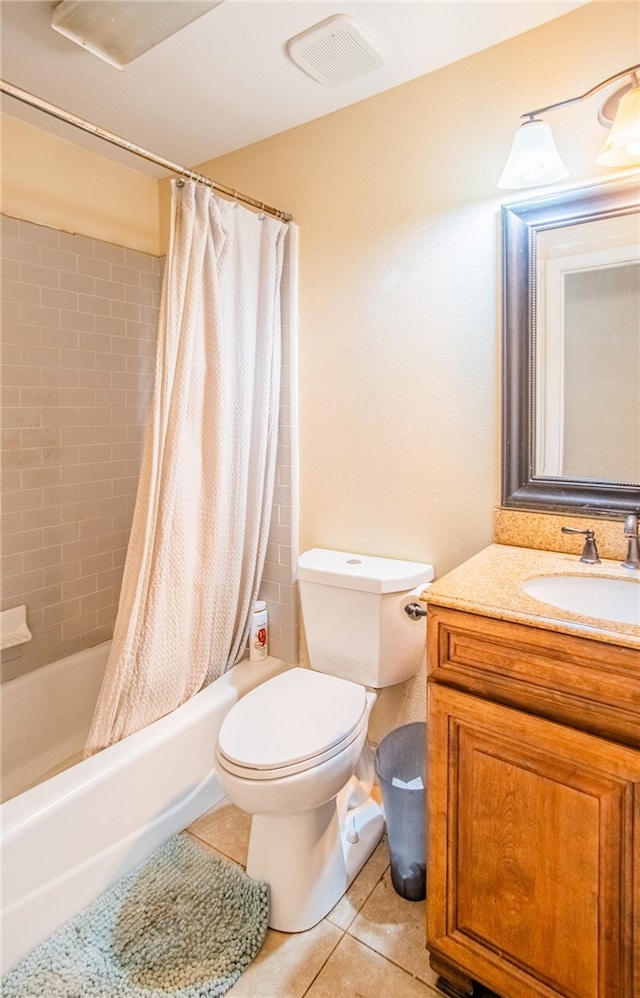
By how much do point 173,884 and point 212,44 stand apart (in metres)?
2.27

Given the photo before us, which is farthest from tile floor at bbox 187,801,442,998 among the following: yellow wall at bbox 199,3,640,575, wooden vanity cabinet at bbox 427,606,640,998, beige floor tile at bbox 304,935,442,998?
yellow wall at bbox 199,3,640,575

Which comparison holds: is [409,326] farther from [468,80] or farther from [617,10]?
[617,10]

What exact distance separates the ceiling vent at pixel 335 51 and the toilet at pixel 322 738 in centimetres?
145

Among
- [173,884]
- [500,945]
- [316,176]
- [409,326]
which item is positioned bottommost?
[173,884]

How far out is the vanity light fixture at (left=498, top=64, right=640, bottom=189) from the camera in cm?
115

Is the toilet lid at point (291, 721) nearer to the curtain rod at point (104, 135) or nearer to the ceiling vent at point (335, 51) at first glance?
the curtain rod at point (104, 135)

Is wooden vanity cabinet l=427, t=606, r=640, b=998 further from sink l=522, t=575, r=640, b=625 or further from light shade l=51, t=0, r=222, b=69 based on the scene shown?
light shade l=51, t=0, r=222, b=69

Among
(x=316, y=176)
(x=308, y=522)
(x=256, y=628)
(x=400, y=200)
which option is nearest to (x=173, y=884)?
(x=256, y=628)

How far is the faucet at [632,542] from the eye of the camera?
122cm

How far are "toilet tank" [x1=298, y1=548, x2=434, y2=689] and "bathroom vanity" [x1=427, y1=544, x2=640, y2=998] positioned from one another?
1.29 ft

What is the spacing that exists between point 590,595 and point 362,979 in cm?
101

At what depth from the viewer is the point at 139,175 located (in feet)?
7.25

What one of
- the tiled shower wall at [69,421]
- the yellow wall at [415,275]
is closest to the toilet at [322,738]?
the yellow wall at [415,275]

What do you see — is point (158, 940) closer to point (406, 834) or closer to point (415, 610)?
point (406, 834)
